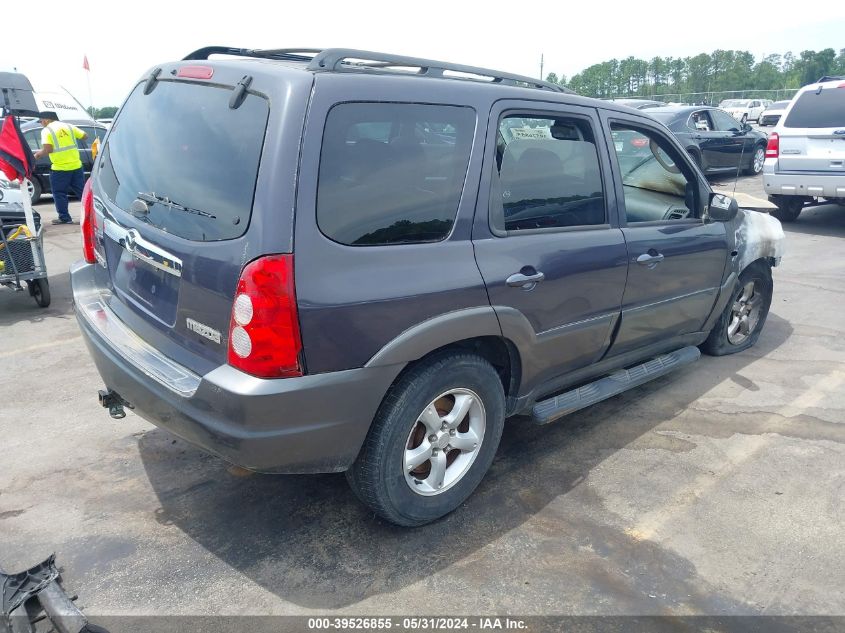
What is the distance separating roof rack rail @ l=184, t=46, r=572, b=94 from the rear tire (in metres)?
8.40

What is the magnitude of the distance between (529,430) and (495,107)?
1877mm

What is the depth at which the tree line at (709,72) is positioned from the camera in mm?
78375

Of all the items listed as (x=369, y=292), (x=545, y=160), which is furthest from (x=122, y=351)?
(x=545, y=160)

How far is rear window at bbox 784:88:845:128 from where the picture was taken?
9.06 m

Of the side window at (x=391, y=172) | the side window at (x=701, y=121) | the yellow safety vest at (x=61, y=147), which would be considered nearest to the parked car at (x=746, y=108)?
the side window at (x=701, y=121)

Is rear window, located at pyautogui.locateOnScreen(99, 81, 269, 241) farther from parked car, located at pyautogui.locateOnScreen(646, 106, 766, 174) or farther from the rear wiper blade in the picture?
parked car, located at pyautogui.locateOnScreen(646, 106, 766, 174)

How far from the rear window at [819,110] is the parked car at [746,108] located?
32258mm

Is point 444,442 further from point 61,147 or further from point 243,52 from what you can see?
point 61,147

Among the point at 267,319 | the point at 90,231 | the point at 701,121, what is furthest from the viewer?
the point at 701,121

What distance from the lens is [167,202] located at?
272cm

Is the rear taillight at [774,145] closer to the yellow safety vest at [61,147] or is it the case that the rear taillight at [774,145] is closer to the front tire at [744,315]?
the front tire at [744,315]

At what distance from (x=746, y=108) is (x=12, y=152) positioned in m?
42.4

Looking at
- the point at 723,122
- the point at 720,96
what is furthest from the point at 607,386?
the point at 720,96

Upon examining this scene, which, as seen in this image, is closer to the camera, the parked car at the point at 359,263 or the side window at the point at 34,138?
the parked car at the point at 359,263
